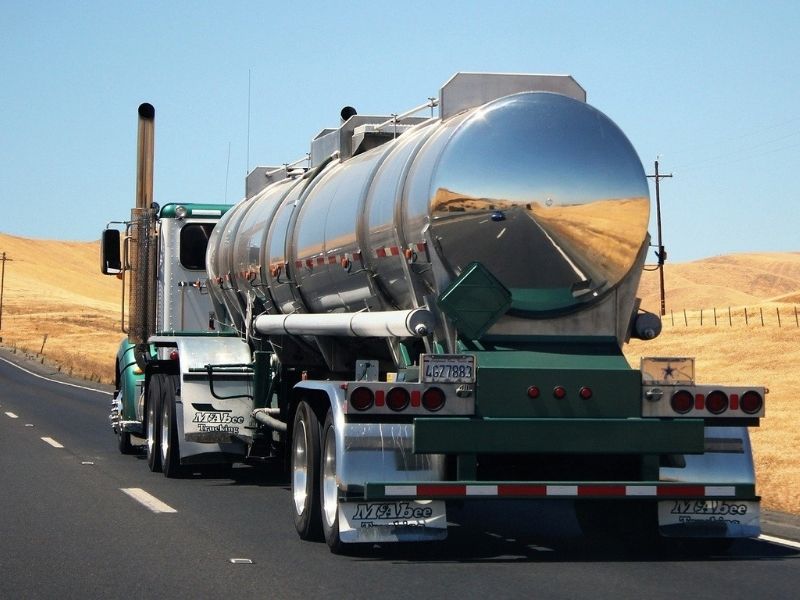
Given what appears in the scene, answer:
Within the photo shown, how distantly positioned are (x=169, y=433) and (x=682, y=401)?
7.41 metres

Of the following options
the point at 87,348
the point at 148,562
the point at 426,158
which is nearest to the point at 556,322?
the point at 426,158

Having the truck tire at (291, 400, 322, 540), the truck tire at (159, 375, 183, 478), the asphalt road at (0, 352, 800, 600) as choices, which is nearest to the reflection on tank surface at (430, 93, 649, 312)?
the truck tire at (291, 400, 322, 540)

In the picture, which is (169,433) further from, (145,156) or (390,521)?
(390,521)

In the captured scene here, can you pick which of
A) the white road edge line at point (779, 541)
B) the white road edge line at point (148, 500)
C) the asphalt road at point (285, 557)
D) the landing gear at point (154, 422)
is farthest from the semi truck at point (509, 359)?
the landing gear at point (154, 422)

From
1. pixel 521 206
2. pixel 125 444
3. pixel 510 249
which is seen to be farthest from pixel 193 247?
pixel 521 206

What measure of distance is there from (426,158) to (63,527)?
13.4 ft

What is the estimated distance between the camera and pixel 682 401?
9891mm

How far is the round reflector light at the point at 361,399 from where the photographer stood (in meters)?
9.52

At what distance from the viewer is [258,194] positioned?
16.5m

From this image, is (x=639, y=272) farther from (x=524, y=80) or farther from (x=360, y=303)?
(x=360, y=303)

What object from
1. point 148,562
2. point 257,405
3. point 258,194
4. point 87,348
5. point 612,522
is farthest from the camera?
point 87,348

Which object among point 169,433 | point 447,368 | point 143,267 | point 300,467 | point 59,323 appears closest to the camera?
point 447,368

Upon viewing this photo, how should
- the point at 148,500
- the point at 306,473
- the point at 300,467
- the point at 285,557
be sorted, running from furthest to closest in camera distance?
1. the point at 148,500
2. the point at 300,467
3. the point at 306,473
4. the point at 285,557

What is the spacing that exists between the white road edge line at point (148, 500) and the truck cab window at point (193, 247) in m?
5.15
